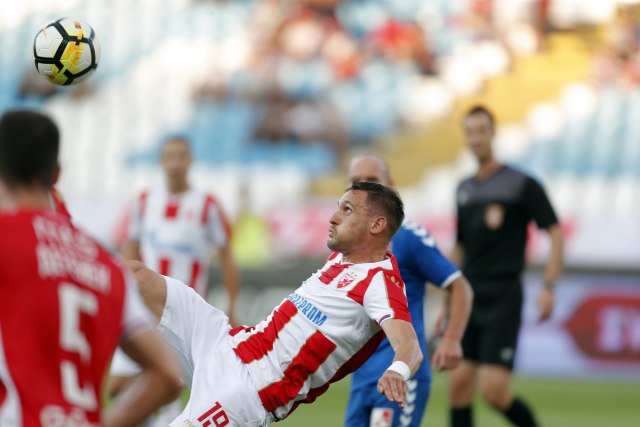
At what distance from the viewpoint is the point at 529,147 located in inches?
678

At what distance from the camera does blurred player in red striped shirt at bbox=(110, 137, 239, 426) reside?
28.1ft

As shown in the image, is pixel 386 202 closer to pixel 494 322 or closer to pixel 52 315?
pixel 52 315

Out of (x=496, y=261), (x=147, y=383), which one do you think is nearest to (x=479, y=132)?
(x=496, y=261)

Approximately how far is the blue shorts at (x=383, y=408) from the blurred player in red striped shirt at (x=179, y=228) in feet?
9.39

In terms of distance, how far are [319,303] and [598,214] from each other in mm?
11722

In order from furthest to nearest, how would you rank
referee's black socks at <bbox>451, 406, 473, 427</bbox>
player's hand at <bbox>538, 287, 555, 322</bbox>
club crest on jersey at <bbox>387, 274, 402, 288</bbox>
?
player's hand at <bbox>538, 287, 555, 322</bbox> → referee's black socks at <bbox>451, 406, 473, 427</bbox> → club crest on jersey at <bbox>387, 274, 402, 288</bbox>

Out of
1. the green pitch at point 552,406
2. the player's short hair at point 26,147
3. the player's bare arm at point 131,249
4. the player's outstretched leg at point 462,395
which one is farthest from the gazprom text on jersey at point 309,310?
the green pitch at point 552,406

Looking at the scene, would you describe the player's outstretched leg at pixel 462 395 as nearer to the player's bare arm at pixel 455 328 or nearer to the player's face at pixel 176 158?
the player's bare arm at pixel 455 328

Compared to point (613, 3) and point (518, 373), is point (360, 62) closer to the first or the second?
point (613, 3)

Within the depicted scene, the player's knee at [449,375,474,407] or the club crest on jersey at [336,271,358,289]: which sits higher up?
the club crest on jersey at [336,271,358,289]

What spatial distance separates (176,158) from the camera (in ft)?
27.8

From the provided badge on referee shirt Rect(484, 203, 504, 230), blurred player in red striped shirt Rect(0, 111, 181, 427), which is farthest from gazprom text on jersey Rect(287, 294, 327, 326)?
badge on referee shirt Rect(484, 203, 504, 230)

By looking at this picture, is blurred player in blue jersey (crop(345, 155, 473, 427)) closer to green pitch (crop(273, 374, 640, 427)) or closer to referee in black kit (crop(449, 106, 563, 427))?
referee in black kit (crop(449, 106, 563, 427))

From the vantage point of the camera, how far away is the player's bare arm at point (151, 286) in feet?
15.8
